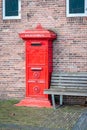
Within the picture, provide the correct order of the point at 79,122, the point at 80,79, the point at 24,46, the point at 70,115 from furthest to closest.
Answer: the point at 24,46
the point at 80,79
the point at 70,115
the point at 79,122

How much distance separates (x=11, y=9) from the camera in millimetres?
11242

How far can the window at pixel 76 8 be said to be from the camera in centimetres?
1059

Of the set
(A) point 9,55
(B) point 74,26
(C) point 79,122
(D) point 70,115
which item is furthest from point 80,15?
(C) point 79,122

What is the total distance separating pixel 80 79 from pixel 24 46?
6.58ft

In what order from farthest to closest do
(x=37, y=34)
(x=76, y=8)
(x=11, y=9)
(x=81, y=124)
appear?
(x=11, y=9)
(x=76, y=8)
(x=37, y=34)
(x=81, y=124)

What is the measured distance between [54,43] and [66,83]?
1.27 m

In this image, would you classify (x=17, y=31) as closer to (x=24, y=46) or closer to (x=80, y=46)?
(x=24, y=46)

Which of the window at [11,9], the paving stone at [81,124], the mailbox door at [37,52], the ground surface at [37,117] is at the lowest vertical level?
the ground surface at [37,117]

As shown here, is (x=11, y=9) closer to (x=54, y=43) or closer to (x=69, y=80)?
(x=54, y=43)

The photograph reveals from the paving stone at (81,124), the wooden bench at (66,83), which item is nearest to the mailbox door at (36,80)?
the wooden bench at (66,83)

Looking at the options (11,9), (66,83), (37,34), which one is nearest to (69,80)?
(66,83)

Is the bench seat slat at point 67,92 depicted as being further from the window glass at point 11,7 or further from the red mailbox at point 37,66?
the window glass at point 11,7

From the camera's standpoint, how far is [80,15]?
10547 mm

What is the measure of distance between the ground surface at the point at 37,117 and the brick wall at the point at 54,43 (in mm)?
934
